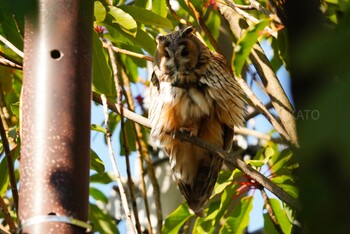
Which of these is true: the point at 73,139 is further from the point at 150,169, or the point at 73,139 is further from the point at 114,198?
the point at 114,198

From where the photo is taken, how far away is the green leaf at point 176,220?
2.52 metres

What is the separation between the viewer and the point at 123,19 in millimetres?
2252

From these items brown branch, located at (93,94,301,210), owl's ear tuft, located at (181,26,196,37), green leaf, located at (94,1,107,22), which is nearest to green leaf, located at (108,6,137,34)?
green leaf, located at (94,1,107,22)

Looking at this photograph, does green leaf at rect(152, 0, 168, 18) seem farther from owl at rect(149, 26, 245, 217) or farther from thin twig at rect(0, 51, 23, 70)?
thin twig at rect(0, 51, 23, 70)

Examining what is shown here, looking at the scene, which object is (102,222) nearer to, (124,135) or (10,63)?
(124,135)

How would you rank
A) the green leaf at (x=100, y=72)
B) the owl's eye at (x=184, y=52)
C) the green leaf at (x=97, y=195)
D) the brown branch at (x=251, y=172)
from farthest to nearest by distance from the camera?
the green leaf at (x=97, y=195) < the owl's eye at (x=184, y=52) < the green leaf at (x=100, y=72) < the brown branch at (x=251, y=172)

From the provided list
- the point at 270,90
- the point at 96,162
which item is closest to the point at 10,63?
the point at 96,162

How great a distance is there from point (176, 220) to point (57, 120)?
1386mm

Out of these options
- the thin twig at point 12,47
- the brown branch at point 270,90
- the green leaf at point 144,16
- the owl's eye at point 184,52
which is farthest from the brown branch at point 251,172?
the owl's eye at point 184,52

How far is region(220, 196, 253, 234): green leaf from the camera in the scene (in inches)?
99.6

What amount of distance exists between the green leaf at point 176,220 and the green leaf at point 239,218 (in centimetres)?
19

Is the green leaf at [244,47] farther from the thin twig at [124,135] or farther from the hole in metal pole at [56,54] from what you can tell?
the thin twig at [124,135]

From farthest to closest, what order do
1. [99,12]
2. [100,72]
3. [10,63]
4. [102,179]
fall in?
1. [102,179]
2. [100,72]
3. [99,12]
4. [10,63]

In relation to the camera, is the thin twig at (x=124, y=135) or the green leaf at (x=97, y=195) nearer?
the thin twig at (x=124, y=135)
